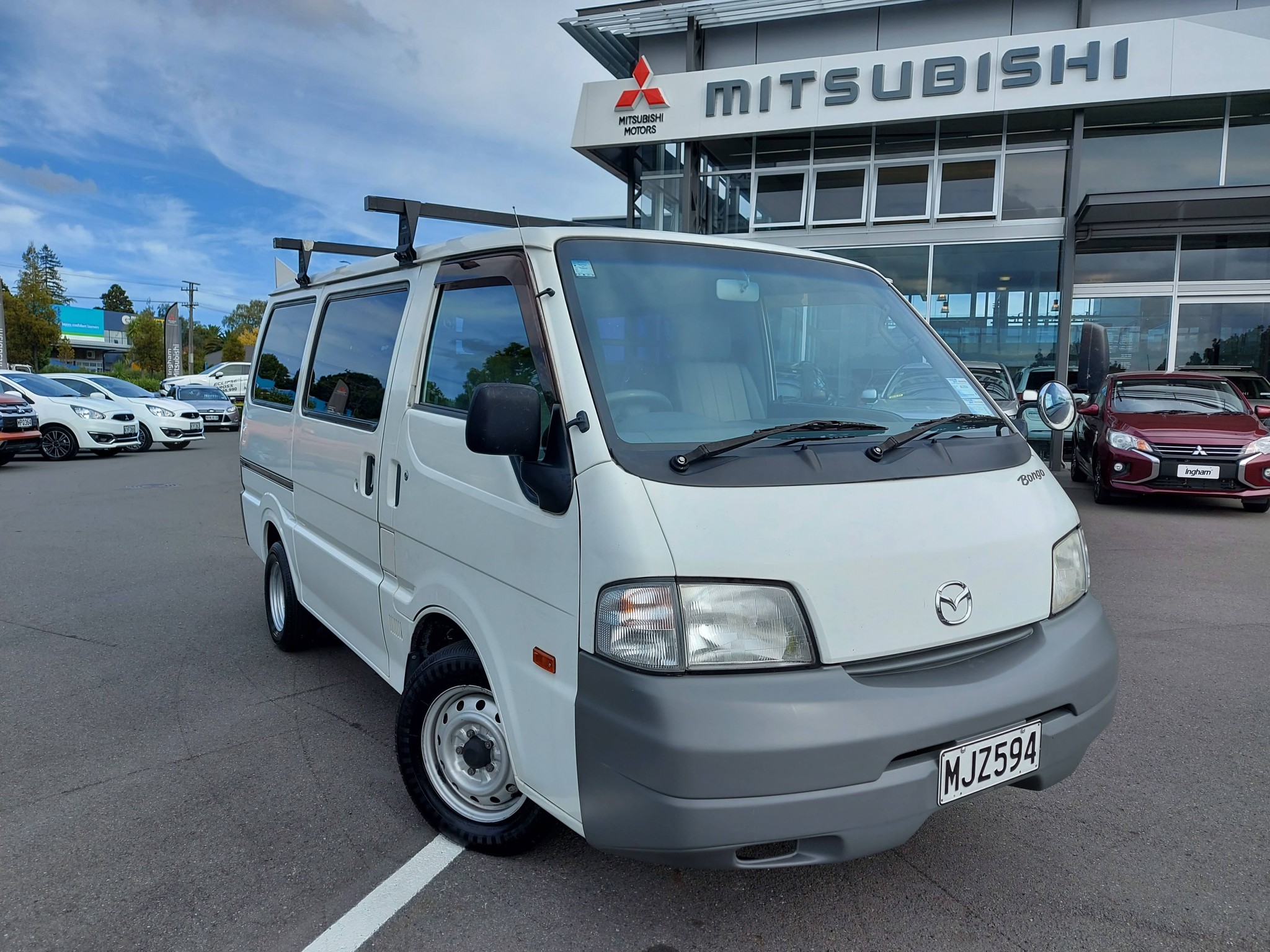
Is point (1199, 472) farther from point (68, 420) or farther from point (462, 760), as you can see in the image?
point (68, 420)

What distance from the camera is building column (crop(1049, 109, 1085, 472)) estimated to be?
14.6m

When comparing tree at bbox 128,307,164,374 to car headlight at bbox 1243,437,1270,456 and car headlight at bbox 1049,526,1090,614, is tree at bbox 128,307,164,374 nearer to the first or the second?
car headlight at bbox 1243,437,1270,456

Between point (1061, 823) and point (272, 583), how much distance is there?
407 centimetres

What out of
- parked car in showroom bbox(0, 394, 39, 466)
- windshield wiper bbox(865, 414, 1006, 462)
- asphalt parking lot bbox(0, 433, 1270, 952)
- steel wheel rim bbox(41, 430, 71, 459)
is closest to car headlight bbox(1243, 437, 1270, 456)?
asphalt parking lot bbox(0, 433, 1270, 952)

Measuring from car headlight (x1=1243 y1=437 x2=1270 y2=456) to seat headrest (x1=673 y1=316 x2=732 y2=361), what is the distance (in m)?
9.00

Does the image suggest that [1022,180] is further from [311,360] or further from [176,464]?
[176,464]

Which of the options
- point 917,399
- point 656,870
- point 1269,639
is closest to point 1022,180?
point 1269,639

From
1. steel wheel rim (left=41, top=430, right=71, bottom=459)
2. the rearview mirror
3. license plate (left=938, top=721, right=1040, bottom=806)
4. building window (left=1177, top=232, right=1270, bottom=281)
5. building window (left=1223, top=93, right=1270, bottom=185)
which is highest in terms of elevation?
building window (left=1223, top=93, right=1270, bottom=185)

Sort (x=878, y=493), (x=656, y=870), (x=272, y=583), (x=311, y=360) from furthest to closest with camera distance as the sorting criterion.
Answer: (x=272, y=583)
(x=311, y=360)
(x=656, y=870)
(x=878, y=493)

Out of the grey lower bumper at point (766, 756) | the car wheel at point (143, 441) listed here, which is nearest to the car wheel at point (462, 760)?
the grey lower bumper at point (766, 756)

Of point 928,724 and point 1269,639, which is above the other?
point 928,724

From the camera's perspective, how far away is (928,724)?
208 cm

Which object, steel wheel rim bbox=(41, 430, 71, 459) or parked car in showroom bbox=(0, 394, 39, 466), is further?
steel wheel rim bbox=(41, 430, 71, 459)

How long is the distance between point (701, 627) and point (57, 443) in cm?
1809
